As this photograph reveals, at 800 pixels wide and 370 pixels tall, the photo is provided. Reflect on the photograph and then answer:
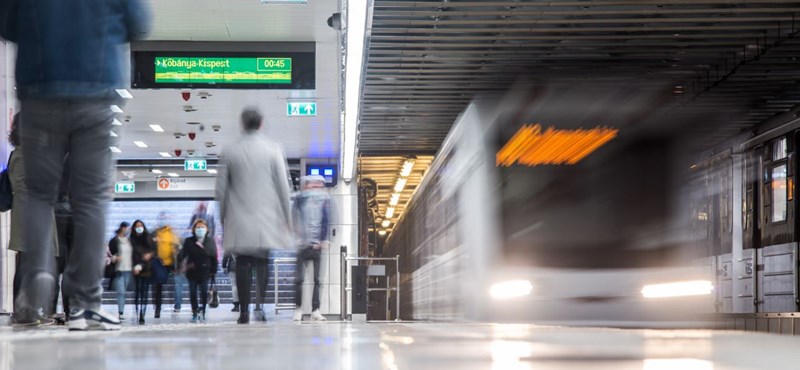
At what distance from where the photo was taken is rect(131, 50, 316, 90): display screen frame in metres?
14.9

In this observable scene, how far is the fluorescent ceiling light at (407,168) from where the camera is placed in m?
28.4

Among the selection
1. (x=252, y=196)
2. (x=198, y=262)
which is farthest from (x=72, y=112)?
(x=198, y=262)

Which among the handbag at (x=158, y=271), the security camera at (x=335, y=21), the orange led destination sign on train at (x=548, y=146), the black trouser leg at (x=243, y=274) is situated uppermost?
the security camera at (x=335, y=21)

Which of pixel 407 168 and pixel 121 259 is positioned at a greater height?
pixel 407 168

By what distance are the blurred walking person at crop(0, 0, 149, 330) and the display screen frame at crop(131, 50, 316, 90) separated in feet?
30.0

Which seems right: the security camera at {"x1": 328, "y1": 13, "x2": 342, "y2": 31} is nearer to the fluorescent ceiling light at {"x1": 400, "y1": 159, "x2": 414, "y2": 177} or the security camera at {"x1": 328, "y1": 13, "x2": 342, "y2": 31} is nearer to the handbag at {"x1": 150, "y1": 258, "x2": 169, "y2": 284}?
the handbag at {"x1": 150, "y1": 258, "x2": 169, "y2": 284}

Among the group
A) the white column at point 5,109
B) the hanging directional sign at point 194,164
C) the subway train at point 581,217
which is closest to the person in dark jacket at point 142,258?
the white column at point 5,109

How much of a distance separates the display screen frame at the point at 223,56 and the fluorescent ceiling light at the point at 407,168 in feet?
41.9

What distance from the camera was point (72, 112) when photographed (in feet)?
17.8

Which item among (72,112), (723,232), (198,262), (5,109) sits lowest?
(198,262)

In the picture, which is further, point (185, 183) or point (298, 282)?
point (185, 183)

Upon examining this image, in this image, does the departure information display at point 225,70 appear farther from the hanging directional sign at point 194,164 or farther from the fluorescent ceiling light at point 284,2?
the hanging directional sign at point 194,164

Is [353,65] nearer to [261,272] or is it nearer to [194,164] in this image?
[261,272]

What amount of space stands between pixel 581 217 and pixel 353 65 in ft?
13.1
